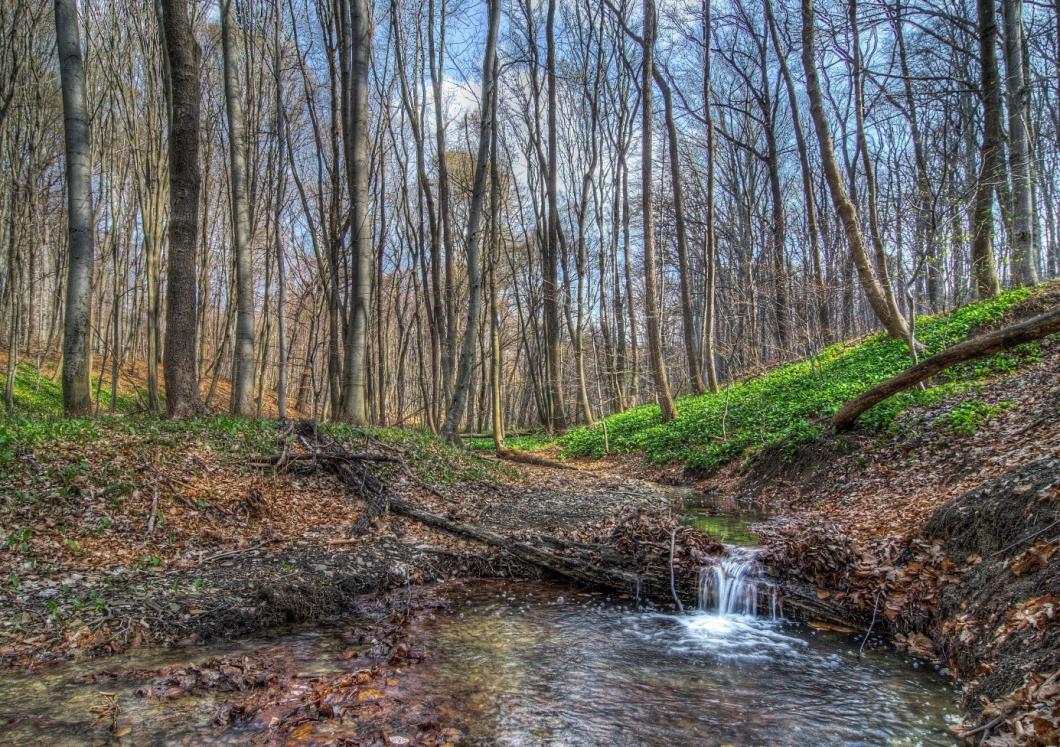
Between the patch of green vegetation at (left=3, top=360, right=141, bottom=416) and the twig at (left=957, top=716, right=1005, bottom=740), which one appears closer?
the twig at (left=957, top=716, right=1005, bottom=740)

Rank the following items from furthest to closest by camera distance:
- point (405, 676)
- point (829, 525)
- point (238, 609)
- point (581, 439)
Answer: point (581, 439) → point (829, 525) → point (238, 609) → point (405, 676)

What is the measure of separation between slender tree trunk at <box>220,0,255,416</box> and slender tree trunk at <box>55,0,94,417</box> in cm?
371

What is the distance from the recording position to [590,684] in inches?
170

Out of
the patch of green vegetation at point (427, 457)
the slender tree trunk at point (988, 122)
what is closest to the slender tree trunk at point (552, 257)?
the patch of green vegetation at point (427, 457)

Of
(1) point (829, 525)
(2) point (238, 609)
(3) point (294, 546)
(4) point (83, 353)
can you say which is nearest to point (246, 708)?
(2) point (238, 609)

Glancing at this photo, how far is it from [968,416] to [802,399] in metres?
5.08

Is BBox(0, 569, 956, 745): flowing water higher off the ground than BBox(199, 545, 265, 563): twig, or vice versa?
BBox(199, 545, 265, 563): twig

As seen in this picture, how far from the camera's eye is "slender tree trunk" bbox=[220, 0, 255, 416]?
13.0 metres

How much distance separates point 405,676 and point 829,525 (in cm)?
565

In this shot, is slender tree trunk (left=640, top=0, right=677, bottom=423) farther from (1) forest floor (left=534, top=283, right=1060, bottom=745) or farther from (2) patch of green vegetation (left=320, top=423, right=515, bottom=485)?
(2) patch of green vegetation (left=320, top=423, right=515, bottom=485)

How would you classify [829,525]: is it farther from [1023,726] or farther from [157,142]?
[157,142]

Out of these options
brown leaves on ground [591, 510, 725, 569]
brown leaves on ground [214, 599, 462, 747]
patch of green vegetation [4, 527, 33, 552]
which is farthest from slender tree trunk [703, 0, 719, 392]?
patch of green vegetation [4, 527, 33, 552]

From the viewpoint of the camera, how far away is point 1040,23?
1500cm

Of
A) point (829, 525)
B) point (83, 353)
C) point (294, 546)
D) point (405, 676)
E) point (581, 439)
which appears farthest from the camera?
point (581, 439)
